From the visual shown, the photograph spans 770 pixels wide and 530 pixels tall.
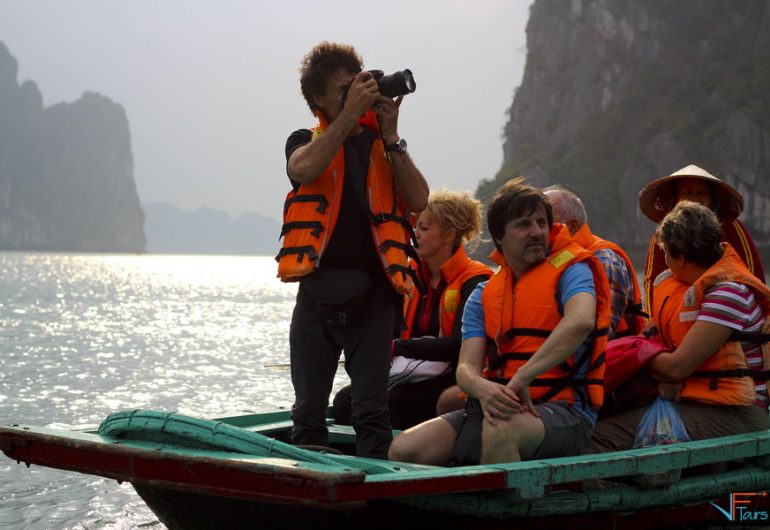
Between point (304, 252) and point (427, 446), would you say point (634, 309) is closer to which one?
point (427, 446)

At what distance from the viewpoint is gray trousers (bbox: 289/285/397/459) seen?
379 cm

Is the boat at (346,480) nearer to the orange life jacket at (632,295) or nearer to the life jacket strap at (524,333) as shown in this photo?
the life jacket strap at (524,333)

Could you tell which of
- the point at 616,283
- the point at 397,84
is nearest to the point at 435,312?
the point at 616,283

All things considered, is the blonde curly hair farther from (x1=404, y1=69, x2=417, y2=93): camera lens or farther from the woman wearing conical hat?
(x1=404, y1=69, x2=417, y2=93): camera lens

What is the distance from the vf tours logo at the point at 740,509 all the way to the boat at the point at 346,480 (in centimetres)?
19

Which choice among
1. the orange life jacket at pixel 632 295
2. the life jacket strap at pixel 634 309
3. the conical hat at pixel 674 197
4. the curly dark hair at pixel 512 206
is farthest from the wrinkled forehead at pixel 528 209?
the conical hat at pixel 674 197

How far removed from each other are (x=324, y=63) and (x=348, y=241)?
0.77 metres

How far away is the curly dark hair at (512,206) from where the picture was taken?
142 inches

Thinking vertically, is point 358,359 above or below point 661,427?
above

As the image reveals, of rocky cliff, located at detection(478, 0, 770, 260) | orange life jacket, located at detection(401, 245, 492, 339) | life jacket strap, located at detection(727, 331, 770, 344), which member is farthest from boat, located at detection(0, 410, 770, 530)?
rocky cliff, located at detection(478, 0, 770, 260)

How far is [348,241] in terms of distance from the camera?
3777mm

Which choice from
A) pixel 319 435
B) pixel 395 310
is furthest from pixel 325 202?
pixel 319 435

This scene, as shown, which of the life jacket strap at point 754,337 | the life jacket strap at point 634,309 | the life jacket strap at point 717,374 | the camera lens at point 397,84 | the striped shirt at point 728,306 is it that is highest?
the camera lens at point 397,84

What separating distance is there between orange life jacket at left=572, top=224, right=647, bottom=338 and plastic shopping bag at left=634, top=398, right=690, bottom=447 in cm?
44
